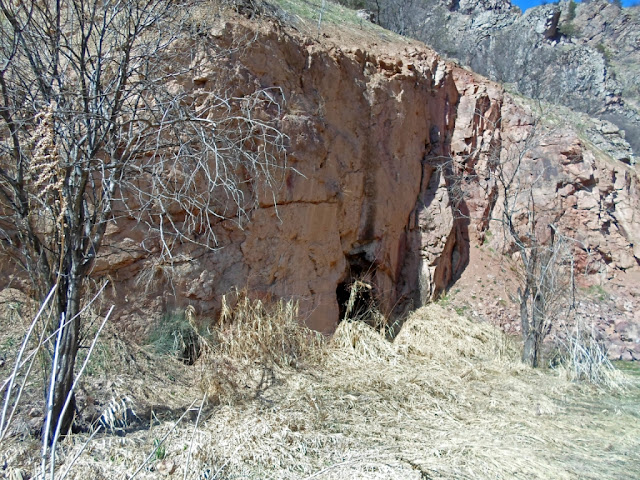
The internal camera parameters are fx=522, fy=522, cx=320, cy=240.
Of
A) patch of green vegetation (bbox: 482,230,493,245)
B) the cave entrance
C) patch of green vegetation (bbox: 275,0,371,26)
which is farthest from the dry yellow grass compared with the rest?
patch of green vegetation (bbox: 275,0,371,26)

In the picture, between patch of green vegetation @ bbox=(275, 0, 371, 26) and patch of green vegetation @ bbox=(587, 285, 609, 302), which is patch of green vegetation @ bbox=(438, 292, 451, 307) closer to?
patch of green vegetation @ bbox=(587, 285, 609, 302)

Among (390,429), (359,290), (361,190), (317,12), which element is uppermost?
(317,12)

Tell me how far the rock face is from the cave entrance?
0.04 meters

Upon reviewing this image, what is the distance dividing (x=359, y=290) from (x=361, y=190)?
1656mm

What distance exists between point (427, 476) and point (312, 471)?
85 centimetres

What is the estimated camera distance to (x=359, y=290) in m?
8.09

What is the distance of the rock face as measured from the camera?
6.47 metres

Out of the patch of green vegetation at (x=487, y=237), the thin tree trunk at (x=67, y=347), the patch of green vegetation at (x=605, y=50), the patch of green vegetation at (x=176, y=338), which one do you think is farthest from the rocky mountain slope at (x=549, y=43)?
the thin tree trunk at (x=67, y=347)

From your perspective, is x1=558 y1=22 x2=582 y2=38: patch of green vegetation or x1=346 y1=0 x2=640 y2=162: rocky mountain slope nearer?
x1=346 y1=0 x2=640 y2=162: rocky mountain slope

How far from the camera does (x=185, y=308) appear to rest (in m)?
6.33

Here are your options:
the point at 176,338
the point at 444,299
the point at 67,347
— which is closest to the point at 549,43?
the point at 444,299

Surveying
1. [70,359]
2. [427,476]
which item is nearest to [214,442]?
[70,359]

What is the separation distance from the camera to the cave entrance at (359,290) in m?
8.02

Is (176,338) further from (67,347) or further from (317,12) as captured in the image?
(317,12)
